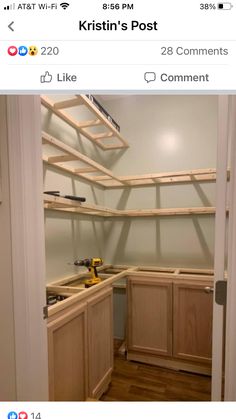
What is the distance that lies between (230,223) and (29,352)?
830mm

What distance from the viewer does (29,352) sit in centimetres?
74

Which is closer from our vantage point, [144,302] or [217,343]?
[217,343]

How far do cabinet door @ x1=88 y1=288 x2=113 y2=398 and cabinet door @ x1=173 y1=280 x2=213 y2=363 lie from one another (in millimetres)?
659

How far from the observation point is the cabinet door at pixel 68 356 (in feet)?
3.43

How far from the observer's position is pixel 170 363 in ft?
6.39

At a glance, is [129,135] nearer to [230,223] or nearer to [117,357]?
[230,223]

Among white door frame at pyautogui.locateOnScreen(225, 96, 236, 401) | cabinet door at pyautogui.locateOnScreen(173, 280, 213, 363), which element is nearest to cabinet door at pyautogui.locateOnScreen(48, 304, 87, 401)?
white door frame at pyautogui.locateOnScreen(225, 96, 236, 401)

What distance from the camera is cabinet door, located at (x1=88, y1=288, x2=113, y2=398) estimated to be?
142cm
